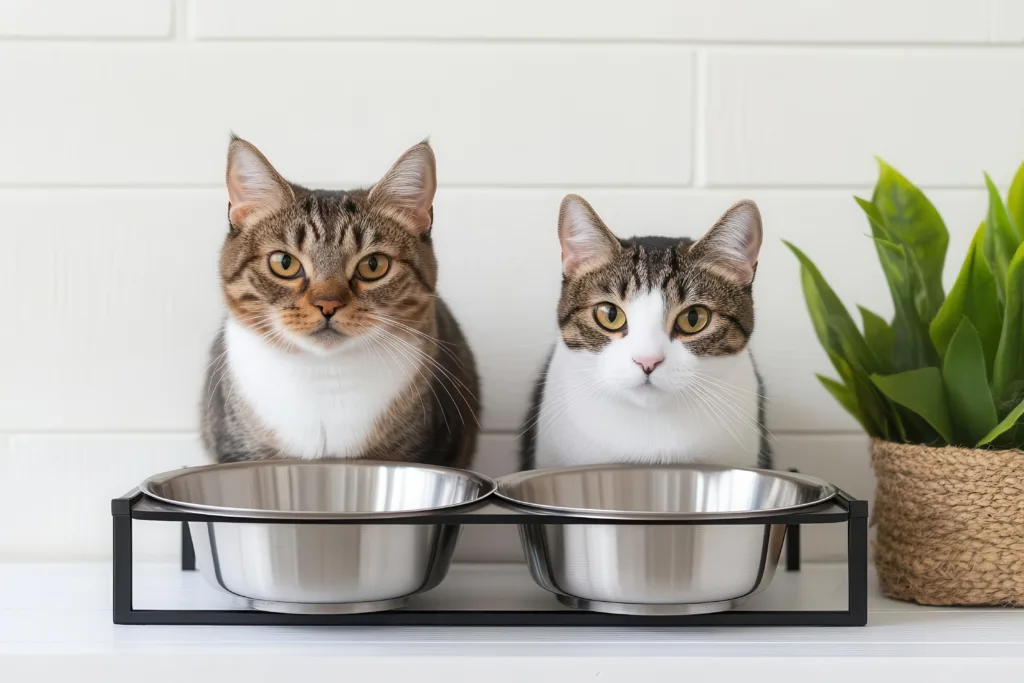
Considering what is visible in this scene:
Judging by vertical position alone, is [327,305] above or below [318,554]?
above

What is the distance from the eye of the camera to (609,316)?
990 millimetres

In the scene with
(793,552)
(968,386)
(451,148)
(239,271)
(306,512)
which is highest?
(451,148)

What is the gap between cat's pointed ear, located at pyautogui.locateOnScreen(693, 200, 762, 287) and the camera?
38.0 inches

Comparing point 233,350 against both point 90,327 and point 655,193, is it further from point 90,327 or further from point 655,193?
point 655,193

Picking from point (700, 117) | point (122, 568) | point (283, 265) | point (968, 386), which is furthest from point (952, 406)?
point (122, 568)

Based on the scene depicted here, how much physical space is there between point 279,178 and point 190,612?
45 cm

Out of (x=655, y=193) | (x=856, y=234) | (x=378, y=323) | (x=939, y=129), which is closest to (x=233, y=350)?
(x=378, y=323)

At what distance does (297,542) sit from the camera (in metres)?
0.81

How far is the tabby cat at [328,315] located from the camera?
3.12 feet

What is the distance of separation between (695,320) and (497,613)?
38cm

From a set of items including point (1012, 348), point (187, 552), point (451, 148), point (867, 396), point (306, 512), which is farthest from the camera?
point (451, 148)

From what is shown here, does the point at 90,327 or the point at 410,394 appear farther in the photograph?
the point at 90,327

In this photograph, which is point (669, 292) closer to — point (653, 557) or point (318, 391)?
point (653, 557)

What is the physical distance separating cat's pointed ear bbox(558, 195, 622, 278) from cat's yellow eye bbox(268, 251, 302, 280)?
0.97 feet
